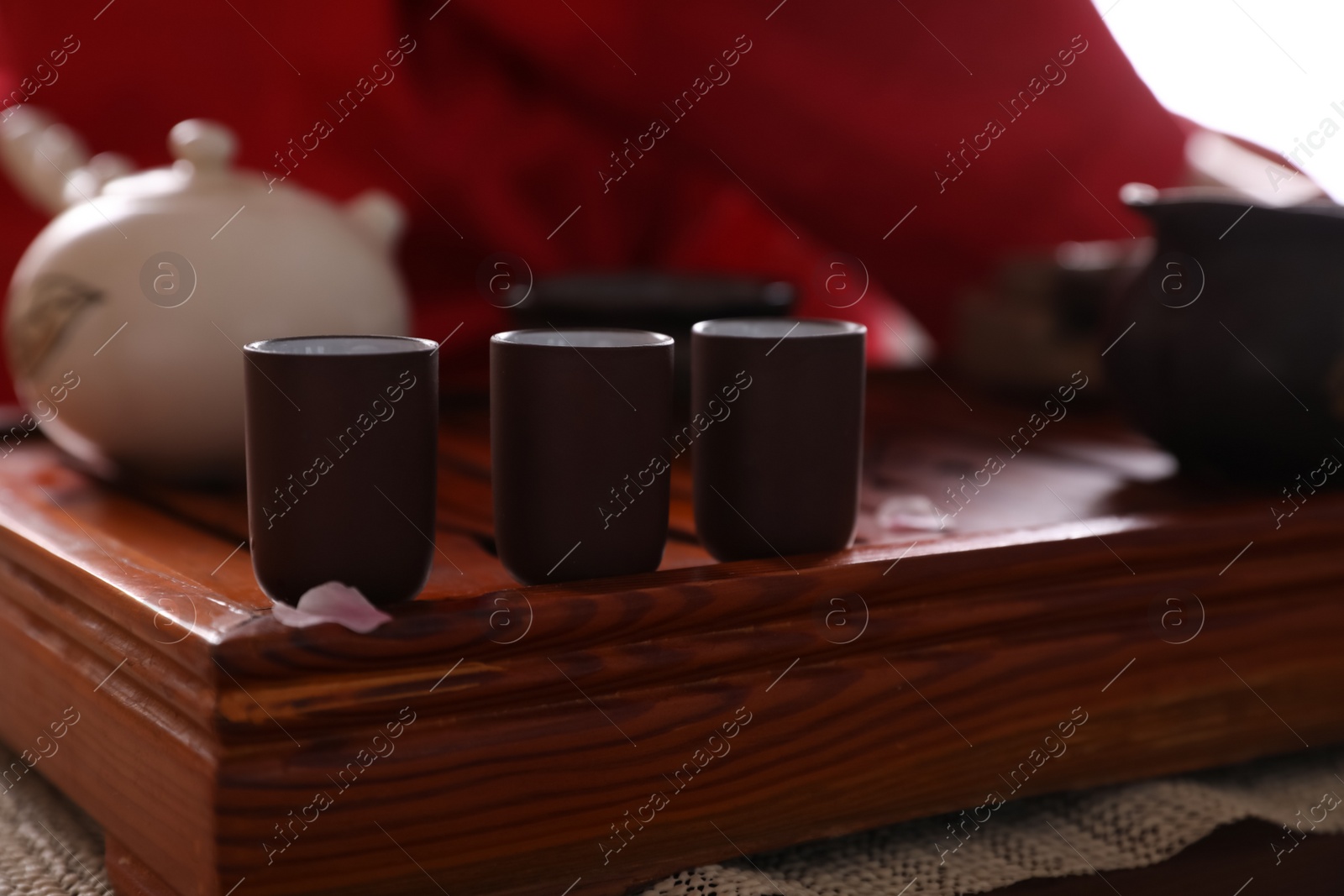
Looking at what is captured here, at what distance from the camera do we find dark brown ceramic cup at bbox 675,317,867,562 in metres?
0.66

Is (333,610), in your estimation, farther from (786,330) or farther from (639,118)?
(639,118)

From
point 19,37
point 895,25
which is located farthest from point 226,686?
point 895,25

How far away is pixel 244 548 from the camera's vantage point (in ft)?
2.39

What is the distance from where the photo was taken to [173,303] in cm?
86

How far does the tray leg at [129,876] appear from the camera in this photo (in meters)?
0.59

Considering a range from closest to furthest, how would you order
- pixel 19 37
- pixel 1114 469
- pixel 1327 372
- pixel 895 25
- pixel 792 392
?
1. pixel 792 392
2. pixel 1327 372
3. pixel 1114 469
4. pixel 19 37
5. pixel 895 25

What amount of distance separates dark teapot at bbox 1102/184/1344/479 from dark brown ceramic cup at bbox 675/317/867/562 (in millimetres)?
320

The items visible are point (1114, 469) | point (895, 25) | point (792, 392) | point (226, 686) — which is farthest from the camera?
point (895, 25)

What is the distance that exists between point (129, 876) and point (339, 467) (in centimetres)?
23

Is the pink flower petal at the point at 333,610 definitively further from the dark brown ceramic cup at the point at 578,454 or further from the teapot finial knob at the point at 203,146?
the teapot finial knob at the point at 203,146

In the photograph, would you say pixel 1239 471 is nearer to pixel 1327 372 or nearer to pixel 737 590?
pixel 1327 372

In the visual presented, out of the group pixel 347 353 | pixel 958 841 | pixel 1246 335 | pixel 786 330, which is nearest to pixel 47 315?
pixel 347 353

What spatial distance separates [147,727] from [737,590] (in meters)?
0.28

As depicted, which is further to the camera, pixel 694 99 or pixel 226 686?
pixel 694 99
